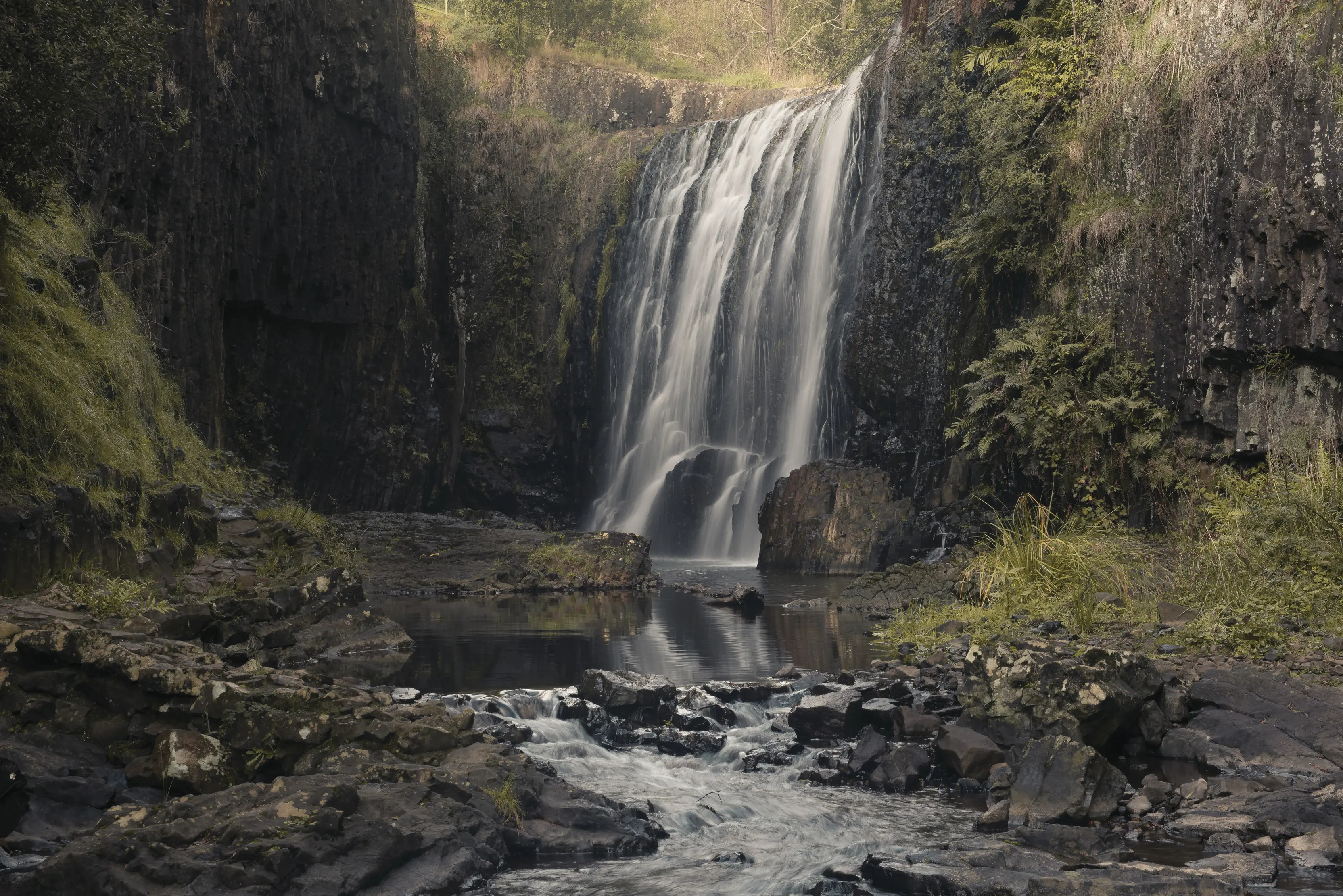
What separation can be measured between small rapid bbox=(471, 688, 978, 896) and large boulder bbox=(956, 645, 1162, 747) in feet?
3.12

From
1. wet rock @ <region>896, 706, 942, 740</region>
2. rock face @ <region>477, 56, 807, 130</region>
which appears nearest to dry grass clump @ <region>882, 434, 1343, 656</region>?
wet rock @ <region>896, 706, 942, 740</region>

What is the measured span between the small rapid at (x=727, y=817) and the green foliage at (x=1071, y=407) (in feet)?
22.3

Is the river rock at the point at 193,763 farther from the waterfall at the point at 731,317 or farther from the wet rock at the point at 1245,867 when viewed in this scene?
the waterfall at the point at 731,317

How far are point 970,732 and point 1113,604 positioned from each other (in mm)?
3643

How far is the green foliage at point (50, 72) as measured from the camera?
870cm

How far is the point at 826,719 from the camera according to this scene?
748 cm

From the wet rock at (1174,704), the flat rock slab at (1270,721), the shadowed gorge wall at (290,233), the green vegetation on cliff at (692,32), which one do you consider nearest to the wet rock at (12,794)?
the flat rock slab at (1270,721)

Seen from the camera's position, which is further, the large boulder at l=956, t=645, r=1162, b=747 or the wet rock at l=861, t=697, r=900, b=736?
the wet rock at l=861, t=697, r=900, b=736

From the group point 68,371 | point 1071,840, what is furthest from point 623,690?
point 68,371

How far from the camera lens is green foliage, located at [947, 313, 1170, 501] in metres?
12.6

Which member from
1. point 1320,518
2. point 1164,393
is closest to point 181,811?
point 1320,518

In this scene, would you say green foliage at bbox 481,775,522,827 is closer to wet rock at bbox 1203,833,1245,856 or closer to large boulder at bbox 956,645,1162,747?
large boulder at bbox 956,645,1162,747

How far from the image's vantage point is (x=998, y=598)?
34.7 ft

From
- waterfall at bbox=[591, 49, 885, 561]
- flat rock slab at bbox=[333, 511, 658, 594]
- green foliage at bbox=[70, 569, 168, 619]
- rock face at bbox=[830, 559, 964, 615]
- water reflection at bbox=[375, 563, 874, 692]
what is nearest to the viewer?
green foliage at bbox=[70, 569, 168, 619]
